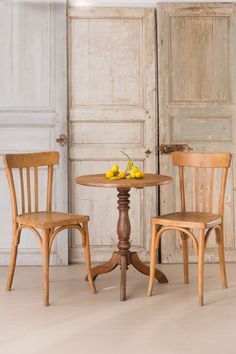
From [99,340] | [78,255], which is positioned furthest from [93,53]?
[99,340]

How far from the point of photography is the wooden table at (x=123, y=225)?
392cm

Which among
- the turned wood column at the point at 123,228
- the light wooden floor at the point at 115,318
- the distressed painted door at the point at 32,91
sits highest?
the distressed painted door at the point at 32,91

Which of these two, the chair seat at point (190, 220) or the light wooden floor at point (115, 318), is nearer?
the light wooden floor at point (115, 318)

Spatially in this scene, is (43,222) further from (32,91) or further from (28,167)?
(32,91)

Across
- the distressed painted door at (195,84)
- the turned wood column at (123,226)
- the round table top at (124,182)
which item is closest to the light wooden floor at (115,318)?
the turned wood column at (123,226)

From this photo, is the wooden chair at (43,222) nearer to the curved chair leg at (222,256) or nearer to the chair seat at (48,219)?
the chair seat at (48,219)

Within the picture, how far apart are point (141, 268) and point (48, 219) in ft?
2.68

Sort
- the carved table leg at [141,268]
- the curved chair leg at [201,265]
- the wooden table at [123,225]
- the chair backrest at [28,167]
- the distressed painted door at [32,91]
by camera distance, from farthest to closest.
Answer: the distressed painted door at [32,91] < the carved table leg at [141,268] < the chair backrest at [28,167] < the wooden table at [123,225] < the curved chair leg at [201,265]

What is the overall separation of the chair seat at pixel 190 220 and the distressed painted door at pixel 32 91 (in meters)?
1.23

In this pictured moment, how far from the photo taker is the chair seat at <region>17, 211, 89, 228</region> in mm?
3856

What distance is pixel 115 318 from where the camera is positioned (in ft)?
11.6

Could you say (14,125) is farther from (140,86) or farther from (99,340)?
(99,340)

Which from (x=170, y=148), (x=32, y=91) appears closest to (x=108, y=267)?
(x=170, y=148)

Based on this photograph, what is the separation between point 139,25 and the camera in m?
5.05
